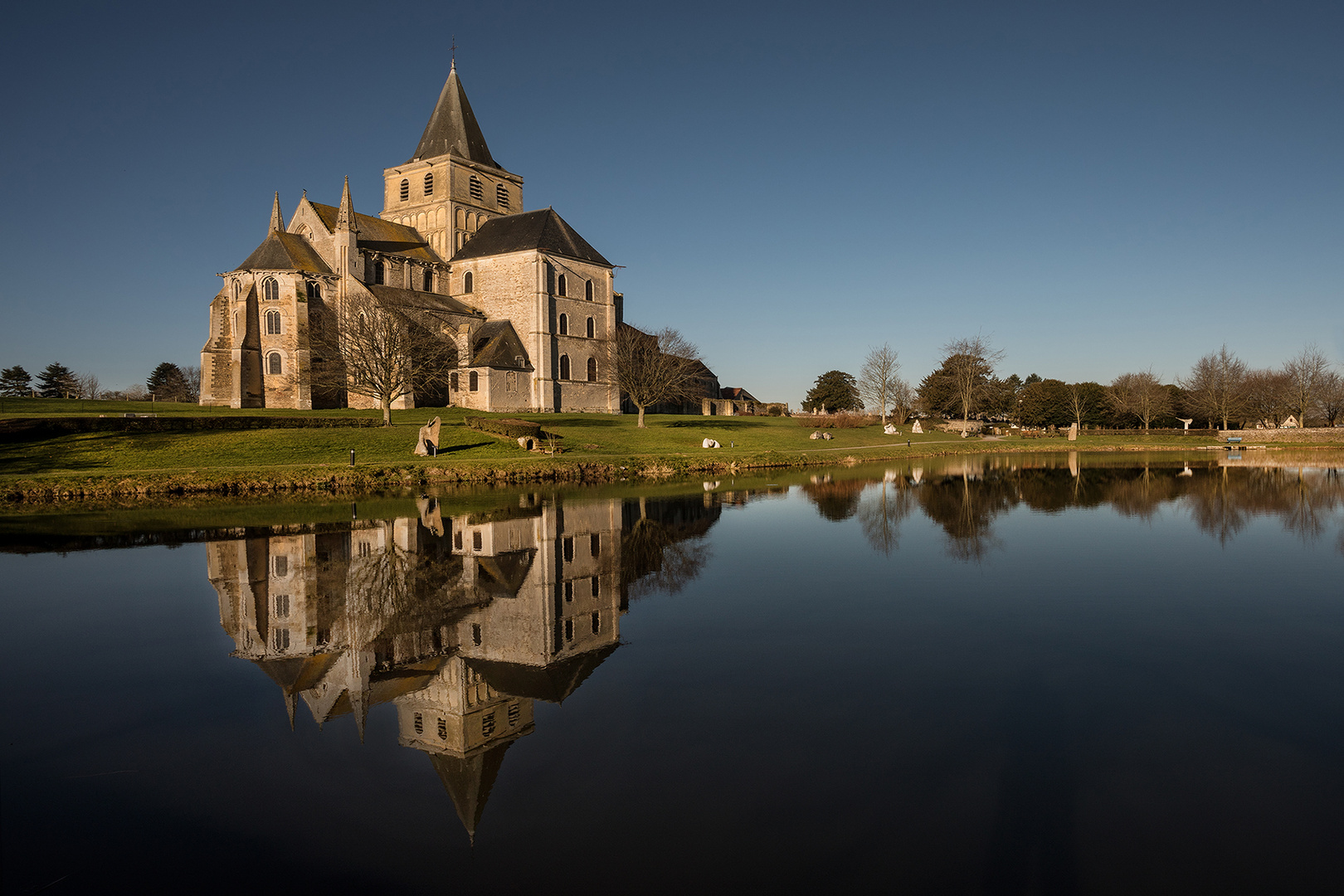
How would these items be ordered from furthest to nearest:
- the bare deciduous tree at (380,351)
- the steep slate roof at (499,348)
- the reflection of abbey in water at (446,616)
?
1. the steep slate roof at (499,348)
2. the bare deciduous tree at (380,351)
3. the reflection of abbey in water at (446,616)

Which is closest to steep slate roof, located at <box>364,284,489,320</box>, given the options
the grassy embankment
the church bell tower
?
the church bell tower

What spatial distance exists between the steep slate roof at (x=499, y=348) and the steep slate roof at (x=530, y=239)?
5.69 meters

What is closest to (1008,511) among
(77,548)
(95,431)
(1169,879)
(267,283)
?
(1169,879)

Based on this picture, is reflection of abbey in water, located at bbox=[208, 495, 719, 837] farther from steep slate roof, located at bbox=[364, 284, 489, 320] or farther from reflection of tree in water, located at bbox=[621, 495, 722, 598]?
steep slate roof, located at bbox=[364, 284, 489, 320]

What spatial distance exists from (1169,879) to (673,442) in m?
38.3

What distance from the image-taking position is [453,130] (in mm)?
62594

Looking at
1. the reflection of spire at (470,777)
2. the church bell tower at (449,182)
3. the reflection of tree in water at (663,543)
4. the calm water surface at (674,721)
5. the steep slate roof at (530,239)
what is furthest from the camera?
the church bell tower at (449,182)

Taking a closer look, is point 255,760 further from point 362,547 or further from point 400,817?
point 362,547

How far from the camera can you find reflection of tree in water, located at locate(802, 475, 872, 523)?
1961cm

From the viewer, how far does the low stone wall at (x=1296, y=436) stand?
188ft

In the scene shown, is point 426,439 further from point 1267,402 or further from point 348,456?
point 1267,402

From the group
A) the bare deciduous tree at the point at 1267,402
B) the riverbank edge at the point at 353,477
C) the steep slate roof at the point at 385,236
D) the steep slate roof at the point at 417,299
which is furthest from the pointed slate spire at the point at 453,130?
the bare deciduous tree at the point at 1267,402

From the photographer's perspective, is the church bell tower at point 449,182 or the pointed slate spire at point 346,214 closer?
the pointed slate spire at point 346,214

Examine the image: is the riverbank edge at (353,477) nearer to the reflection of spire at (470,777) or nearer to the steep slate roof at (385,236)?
the reflection of spire at (470,777)
